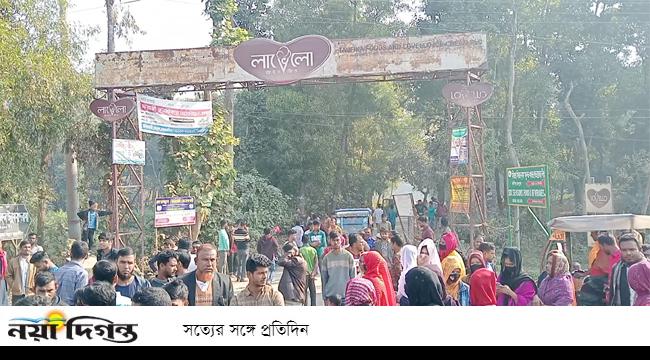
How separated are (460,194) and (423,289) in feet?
23.9

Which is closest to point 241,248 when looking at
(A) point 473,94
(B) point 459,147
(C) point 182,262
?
(B) point 459,147

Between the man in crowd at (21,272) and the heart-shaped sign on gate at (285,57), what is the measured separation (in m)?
5.05

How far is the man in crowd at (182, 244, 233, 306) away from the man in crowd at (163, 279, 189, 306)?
25 cm

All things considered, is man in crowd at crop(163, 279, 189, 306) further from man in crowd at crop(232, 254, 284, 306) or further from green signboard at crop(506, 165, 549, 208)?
green signboard at crop(506, 165, 549, 208)

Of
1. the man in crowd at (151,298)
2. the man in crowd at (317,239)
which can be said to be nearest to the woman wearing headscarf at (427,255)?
the man in crowd at (151,298)

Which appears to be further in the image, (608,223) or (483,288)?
(608,223)

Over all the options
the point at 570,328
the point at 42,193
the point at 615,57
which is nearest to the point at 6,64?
the point at 42,193

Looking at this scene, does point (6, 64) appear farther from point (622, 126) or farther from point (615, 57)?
point (622, 126)

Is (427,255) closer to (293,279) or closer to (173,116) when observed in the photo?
(293,279)

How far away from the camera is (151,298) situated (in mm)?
3555

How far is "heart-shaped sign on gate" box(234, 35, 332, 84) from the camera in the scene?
400 inches

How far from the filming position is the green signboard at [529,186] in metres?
8.52

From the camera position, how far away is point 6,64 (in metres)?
9.22

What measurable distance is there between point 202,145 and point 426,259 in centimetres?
851
